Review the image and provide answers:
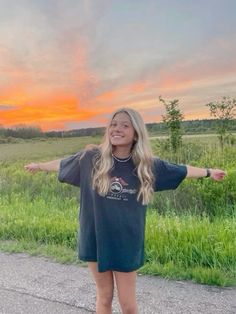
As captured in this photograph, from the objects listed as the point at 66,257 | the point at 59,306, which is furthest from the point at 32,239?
the point at 59,306

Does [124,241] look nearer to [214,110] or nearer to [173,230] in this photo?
[173,230]

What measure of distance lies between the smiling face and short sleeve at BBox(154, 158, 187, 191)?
0.76ft

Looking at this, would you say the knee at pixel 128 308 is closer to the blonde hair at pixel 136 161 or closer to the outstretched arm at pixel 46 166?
the blonde hair at pixel 136 161

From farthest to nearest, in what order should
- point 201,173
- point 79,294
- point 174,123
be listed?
point 174,123, point 79,294, point 201,173

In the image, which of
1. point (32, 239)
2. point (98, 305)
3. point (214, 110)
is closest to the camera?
point (98, 305)

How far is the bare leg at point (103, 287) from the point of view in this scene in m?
2.81

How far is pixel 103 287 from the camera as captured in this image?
2859mm

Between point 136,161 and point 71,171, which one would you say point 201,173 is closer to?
point 136,161

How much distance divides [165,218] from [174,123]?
5.93 metres

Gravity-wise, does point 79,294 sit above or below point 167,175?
below

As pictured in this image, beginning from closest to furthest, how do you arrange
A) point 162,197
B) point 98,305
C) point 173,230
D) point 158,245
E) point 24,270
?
point 98,305 → point 24,270 → point 158,245 → point 173,230 → point 162,197

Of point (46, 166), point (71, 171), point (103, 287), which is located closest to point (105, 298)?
point (103, 287)

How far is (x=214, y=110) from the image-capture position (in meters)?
11.8

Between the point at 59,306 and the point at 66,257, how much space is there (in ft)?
3.84
